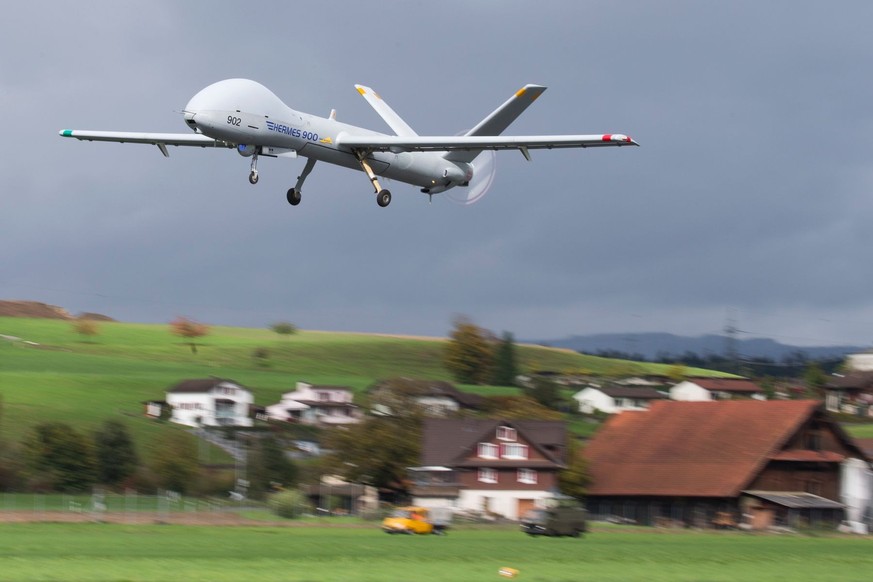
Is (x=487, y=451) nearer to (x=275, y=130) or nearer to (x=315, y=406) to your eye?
(x=315, y=406)

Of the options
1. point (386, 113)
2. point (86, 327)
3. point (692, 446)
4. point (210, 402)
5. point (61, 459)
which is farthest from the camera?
point (86, 327)

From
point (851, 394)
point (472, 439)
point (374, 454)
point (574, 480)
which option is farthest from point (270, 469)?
point (851, 394)

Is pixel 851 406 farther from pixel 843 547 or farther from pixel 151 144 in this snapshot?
pixel 151 144

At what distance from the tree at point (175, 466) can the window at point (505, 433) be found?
18517 millimetres

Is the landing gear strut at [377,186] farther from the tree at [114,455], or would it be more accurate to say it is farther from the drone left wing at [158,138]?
the tree at [114,455]

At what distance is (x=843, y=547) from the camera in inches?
1917

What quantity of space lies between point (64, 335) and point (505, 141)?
111863mm

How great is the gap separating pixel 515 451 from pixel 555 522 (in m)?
24.7

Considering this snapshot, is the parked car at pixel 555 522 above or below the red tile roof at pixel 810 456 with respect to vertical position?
below

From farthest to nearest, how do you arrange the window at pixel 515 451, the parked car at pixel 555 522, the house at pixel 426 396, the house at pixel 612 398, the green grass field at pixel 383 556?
the house at pixel 612 398 < the house at pixel 426 396 < the window at pixel 515 451 < the parked car at pixel 555 522 < the green grass field at pixel 383 556

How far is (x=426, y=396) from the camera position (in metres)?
109

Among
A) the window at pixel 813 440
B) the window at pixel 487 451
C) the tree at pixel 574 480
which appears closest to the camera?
the tree at pixel 574 480

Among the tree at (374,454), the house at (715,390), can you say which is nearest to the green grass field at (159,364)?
the house at (715,390)

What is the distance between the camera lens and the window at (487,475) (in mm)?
73062
